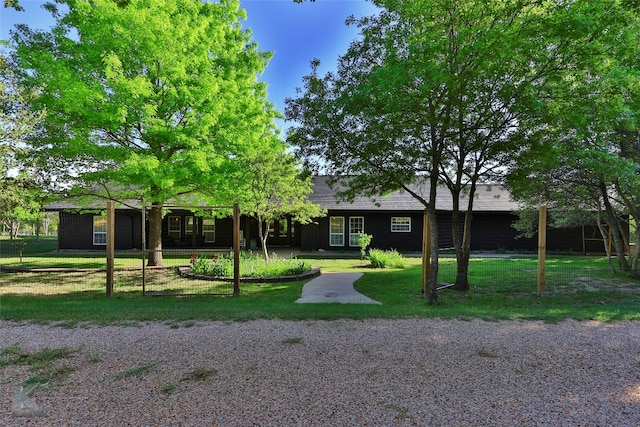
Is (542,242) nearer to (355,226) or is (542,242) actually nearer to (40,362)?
(40,362)

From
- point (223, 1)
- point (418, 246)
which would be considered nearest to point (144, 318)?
point (223, 1)

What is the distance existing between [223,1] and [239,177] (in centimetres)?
690

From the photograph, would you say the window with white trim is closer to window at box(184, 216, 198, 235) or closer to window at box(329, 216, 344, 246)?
window at box(184, 216, 198, 235)

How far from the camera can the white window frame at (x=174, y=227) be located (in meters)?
22.2

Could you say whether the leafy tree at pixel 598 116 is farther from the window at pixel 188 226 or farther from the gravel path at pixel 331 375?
the window at pixel 188 226

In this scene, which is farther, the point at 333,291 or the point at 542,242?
the point at 333,291

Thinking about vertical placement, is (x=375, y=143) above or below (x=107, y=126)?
below

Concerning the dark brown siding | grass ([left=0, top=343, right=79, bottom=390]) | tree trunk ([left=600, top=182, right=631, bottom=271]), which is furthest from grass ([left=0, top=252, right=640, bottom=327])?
the dark brown siding

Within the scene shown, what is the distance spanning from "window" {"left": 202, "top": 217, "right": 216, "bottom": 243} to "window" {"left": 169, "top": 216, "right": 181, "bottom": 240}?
Result: 1579 millimetres

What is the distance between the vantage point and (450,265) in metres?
14.9

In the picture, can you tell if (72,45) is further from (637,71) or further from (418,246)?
(418,246)

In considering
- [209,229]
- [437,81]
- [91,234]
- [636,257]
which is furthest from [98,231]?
[636,257]

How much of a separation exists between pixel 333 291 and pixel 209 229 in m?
15.4

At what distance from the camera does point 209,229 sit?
22375 millimetres
